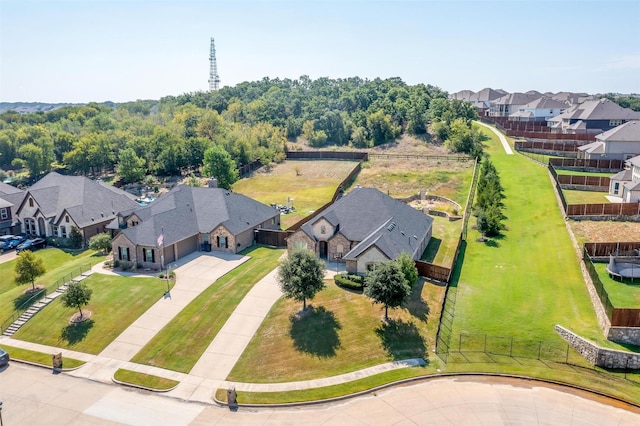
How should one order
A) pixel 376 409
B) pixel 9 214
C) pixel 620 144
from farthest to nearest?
pixel 620 144 → pixel 9 214 → pixel 376 409

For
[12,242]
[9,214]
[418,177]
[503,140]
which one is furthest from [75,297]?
[503,140]

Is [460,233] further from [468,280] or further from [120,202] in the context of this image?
[120,202]

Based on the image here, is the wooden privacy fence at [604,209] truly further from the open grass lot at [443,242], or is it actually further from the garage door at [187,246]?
the garage door at [187,246]

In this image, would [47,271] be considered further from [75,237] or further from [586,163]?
[586,163]

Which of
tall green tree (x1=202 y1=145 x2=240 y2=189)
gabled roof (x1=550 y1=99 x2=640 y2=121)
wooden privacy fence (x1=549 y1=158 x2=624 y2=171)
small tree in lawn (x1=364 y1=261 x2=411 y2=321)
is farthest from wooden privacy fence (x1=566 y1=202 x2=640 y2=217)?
gabled roof (x1=550 y1=99 x2=640 y2=121)

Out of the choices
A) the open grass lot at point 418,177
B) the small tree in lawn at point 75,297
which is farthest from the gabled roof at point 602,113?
the small tree in lawn at point 75,297

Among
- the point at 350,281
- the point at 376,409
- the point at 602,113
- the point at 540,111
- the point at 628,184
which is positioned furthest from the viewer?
the point at 540,111
